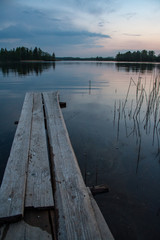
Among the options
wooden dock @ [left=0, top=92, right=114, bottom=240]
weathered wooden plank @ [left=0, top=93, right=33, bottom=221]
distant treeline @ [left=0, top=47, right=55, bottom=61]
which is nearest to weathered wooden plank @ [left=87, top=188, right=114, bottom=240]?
wooden dock @ [left=0, top=92, right=114, bottom=240]

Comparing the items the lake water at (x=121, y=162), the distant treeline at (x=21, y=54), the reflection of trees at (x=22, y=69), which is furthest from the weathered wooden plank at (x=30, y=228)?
the distant treeline at (x=21, y=54)

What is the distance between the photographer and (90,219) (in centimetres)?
170

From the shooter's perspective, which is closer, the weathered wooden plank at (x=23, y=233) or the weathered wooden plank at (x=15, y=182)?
the weathered wooden plank at (x=23, y=233)

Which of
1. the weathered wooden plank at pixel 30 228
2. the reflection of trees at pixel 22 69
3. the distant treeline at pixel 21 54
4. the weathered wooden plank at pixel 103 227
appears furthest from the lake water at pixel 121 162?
the distant treeline at pixel 21 54

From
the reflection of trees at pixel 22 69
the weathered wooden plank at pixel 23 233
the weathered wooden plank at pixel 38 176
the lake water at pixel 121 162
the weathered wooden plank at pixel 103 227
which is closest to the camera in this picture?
the weathered wooden plank at pixel 23 233

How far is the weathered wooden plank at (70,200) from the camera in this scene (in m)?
1.57

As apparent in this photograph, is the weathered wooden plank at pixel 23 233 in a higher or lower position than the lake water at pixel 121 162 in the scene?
higher

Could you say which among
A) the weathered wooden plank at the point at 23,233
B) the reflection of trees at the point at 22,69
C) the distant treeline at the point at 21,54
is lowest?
the weathered wooden plank at the point at 23,233

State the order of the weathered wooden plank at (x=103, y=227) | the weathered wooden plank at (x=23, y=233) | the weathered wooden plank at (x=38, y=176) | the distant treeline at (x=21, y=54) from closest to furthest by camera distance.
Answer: the weathered wooden plank at (x=23, y=233) < the weathered wooden plank at (x=103, y=227) < the weathered wooden plank at (x=38, y=176) < the distant treeline at (x=21, y=54)

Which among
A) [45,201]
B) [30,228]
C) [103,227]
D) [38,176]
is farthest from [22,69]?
[103,227]

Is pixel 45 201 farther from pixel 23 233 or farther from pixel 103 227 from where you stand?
pixel 103 227

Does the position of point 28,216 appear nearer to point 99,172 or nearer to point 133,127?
point 99,172

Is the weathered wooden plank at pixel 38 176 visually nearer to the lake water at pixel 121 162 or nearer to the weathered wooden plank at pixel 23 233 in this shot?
the weathered wooden plank at pixel 23 233

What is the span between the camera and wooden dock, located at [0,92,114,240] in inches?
61.8
